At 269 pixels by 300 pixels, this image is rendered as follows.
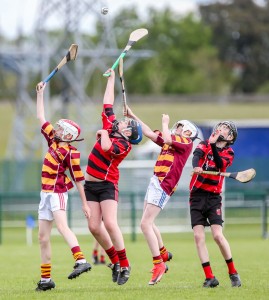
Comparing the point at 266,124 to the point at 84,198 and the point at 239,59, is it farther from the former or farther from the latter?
the point at 239,59

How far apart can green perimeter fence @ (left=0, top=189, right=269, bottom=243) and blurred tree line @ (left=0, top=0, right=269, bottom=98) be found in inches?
1879

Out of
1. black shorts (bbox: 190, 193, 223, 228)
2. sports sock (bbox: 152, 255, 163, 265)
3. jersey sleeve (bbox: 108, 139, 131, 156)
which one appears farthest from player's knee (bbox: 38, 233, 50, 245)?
black shorts (bbox: 190, 193, 223, 228)

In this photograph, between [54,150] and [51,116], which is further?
[51,116]

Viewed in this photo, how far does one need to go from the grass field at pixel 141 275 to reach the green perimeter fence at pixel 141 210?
2.96 feet

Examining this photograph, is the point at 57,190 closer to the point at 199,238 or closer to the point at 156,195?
the point at 156,195

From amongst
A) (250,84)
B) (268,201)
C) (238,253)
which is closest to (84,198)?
(238,253)

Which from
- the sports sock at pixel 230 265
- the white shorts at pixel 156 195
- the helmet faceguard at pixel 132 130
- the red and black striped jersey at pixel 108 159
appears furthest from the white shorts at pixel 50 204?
the sports sock at pixel 230 265

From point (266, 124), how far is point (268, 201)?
27.2ft

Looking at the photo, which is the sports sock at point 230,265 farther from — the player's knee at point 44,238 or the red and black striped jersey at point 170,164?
the player's knee at point 44,238

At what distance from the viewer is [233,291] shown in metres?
11.2

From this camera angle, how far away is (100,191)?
12.0 m

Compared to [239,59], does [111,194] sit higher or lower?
lower

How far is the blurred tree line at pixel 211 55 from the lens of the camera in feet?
256

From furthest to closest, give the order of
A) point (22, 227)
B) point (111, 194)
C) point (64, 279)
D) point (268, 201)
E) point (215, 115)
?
1. point (215, 115)
2. point (22, 227)
3. point (268, 201)
4. point (64, 279)
5. point (111, 194)
